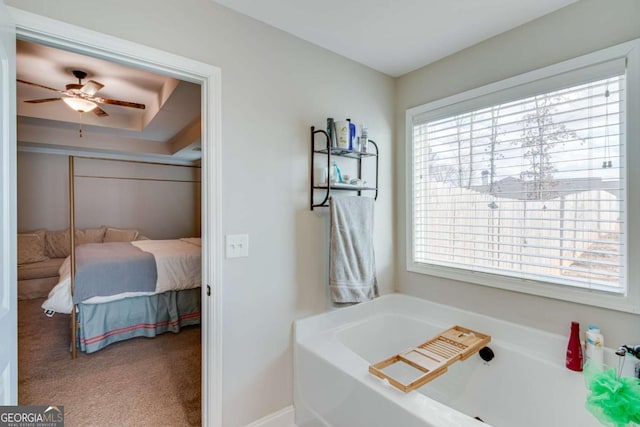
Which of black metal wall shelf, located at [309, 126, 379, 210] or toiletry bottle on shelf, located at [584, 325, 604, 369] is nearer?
toiletry bottle on shelf, located at [584, 325, 604, 369]

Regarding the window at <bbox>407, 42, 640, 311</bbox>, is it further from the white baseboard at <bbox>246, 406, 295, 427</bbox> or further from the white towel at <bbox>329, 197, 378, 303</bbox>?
the white baseboard at <bbox>246, 406, 295, 427</bbox>

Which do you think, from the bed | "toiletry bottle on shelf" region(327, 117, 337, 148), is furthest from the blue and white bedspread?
"toiletry bottle on shelf" region(327, 117, 337, 148)

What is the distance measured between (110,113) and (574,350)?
5476 millimetres

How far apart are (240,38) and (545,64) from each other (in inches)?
66.0

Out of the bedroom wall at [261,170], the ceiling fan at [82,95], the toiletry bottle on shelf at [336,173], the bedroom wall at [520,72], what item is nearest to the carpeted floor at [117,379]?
the bedroom wall at [261,170]

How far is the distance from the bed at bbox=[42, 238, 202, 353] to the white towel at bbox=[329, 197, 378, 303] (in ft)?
6.75

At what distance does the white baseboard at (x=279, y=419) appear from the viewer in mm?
1693

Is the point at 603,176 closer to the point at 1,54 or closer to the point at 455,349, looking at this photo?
the point at 455,349

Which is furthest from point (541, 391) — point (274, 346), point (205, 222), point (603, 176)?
point (205, 222)

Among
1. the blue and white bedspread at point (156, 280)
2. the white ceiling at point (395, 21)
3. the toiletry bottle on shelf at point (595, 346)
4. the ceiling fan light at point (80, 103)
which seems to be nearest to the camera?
the toiletry bottle on shelf at point (595, 346)

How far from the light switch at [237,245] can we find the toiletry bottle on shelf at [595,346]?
5.85 ft

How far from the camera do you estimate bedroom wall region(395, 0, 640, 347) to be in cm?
143

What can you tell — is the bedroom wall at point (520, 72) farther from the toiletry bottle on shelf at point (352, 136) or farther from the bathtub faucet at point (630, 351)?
the toiletry bottle on shelf at point (352, 136)

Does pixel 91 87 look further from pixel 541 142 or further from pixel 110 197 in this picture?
pixel 541 142
